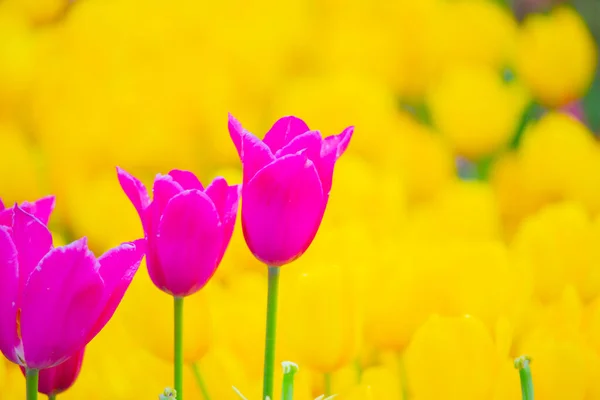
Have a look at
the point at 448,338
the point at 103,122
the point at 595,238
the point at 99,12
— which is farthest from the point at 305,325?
the point at 99,12

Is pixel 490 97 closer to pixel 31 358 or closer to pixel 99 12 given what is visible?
pixel 99 12

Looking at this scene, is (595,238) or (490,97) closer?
(595,238)

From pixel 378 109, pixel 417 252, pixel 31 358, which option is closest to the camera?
pixel 31 358

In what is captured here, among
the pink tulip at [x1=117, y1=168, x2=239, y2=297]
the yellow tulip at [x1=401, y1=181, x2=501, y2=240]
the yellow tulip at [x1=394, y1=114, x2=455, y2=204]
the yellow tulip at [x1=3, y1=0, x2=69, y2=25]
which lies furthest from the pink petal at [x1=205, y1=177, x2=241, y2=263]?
the yellow tulip at [x1=3, y1=0, x2=69, y2=25]

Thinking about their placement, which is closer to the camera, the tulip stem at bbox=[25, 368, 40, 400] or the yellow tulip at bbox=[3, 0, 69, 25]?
the tulip stem at bbox=[25, 368, 40, 400]

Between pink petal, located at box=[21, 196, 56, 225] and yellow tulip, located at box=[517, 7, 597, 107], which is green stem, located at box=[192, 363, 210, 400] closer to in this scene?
pink petal, located at box=[21, 196, 56, 225]

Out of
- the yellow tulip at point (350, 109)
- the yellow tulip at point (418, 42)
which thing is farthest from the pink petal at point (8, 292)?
the yellow tulip at point (418, 42)

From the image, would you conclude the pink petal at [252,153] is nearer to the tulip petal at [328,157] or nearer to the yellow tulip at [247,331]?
the tulip petal at [328,157]
